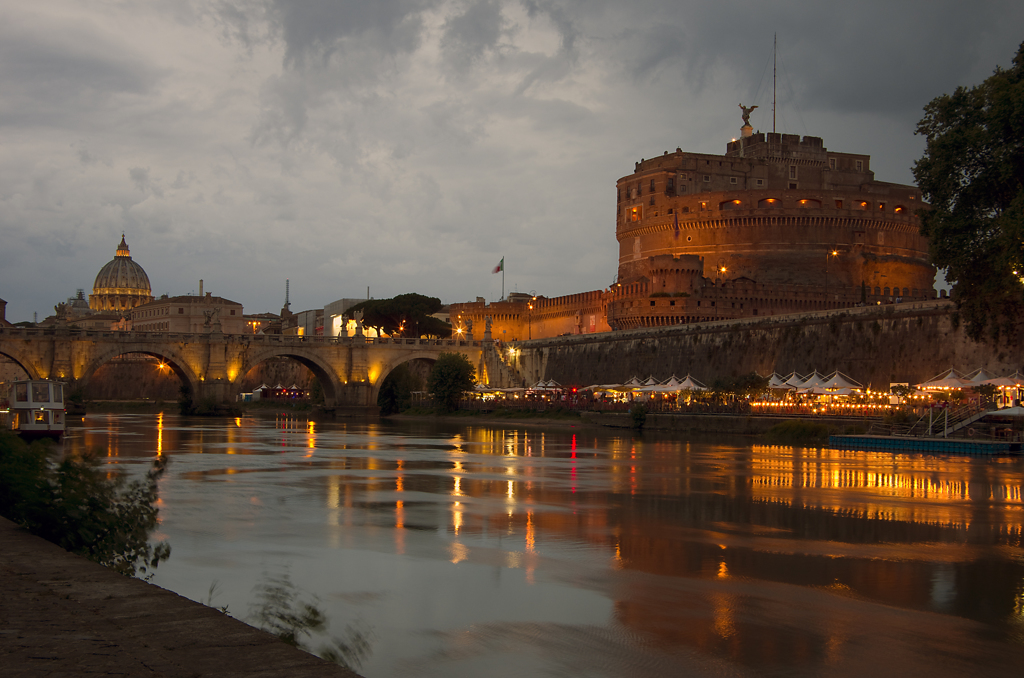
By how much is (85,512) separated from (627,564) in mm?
5873

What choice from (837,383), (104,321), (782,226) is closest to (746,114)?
(782,226)

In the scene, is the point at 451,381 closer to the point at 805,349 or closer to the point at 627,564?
the point at 805,349

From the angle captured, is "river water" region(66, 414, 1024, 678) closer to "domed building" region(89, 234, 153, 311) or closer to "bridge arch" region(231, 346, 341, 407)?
"bridge arch" region(231, 346, 341, 407)

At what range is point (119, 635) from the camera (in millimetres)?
5359

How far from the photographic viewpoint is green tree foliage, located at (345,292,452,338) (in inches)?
3711

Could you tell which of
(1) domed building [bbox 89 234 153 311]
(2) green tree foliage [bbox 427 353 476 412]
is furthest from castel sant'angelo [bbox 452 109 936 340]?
(1) domed building [bbox 89 234 153 311]

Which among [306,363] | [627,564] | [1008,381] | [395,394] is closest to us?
[627,564]

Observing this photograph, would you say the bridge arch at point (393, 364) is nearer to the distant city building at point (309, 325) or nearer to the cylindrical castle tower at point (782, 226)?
the cylindrical castle tower at point (782, 226)

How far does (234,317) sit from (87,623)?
431 ft

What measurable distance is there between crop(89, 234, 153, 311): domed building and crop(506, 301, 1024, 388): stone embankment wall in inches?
4782

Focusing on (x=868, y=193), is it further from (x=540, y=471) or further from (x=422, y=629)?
(x=422, y=629)

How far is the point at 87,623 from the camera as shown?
5613 mm

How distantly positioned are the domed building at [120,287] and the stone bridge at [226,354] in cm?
10438

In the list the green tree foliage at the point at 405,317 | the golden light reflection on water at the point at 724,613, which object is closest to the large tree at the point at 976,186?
the golden light reflection on water at the point at 724,613
